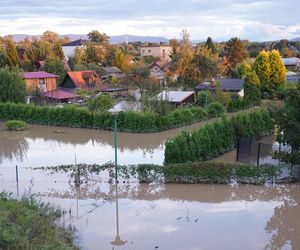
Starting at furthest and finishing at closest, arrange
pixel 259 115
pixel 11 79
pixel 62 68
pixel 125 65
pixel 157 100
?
→ pixel 125 65 → pixel 62 68 → pixel 11 79 → pixel 157 100 → pixel 259 115

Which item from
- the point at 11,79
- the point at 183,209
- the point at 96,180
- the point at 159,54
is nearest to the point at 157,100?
the point at 11,79

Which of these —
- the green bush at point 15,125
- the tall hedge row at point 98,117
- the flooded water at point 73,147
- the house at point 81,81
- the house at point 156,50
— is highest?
the house at point 156,50

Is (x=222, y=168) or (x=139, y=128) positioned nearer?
(x=222, y=168)

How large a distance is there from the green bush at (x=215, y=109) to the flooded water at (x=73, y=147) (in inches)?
96.3

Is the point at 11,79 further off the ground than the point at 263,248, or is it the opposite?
the point at 11,79

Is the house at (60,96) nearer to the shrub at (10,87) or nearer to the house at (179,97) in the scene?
the shrub at (10,87)

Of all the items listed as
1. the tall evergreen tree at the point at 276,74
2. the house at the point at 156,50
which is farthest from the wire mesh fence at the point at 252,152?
the house at the point at 156,50

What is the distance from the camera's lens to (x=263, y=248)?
10.3 m

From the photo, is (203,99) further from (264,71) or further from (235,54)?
(235,54)

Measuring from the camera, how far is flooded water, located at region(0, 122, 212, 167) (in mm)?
19844

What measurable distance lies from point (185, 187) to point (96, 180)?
3112mm

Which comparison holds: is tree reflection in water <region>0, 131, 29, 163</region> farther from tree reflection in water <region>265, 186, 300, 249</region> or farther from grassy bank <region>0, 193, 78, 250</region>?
tree reflection in water <region>265, 186, 300, 249</region>

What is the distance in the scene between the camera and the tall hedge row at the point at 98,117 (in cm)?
2605

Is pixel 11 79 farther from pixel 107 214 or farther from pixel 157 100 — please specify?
pixel 107 214
